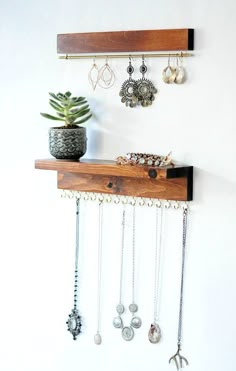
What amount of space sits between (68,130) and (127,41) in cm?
34

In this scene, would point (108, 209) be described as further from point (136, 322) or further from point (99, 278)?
point (136, 322)

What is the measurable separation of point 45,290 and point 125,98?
0.77 meters

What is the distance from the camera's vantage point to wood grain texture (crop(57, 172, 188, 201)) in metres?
2.49

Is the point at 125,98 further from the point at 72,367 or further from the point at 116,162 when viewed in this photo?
the point at 72,367

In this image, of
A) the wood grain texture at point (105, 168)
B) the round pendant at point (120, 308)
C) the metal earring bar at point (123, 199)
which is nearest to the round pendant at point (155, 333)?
the round pendant at point (120, 308)

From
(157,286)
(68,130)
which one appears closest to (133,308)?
(157,286)

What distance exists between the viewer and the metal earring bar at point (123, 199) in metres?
2.53

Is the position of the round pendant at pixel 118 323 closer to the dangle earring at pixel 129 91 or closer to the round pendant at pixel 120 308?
the round pendant at pixel 120 308

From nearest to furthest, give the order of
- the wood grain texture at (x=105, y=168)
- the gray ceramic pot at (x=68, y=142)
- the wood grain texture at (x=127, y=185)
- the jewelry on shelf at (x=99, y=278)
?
the wood grain texture at (x=105, y=168) → the wood grain texture at (x=127, y=185) → the gray ceramic pot at (x=68, y=142) → the jewelry on shelf at (x=99, y=278)

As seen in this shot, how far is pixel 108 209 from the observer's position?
8.82 feet

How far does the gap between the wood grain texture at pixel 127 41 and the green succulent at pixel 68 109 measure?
0.16 m

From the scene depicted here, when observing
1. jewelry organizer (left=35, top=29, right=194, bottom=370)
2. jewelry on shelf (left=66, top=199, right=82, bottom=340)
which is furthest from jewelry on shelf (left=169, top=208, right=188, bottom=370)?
jewelry on shelf (left=66, top=199, right=82, bottom=340)

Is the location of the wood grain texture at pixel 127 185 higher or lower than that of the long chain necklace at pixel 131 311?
higher

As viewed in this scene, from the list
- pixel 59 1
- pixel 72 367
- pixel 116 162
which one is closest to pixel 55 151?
pixel 116 162
